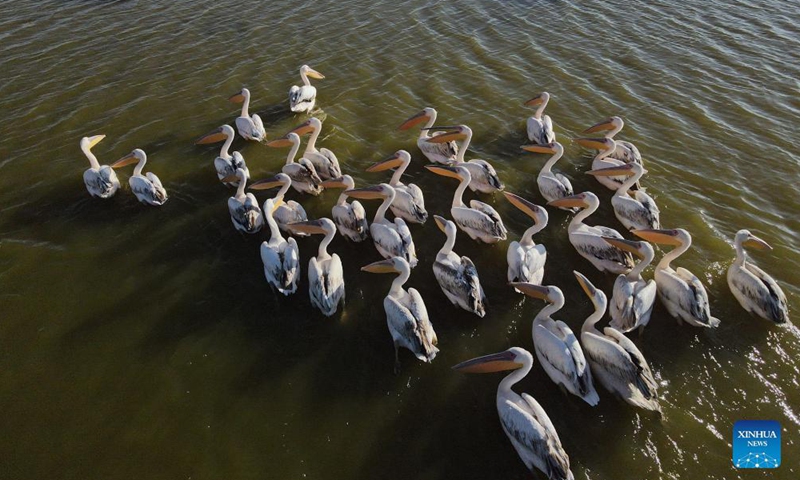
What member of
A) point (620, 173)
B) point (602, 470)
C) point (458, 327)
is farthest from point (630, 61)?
point (602, 470)

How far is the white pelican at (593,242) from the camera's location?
24.8 ft

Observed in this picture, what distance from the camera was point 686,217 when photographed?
8.76 meters

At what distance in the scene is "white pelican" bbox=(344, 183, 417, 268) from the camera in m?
7.67

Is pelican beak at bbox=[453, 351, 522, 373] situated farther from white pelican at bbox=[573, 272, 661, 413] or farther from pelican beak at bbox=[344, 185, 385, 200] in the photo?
pelican beak at bbox=[344, 185, 385, 200]

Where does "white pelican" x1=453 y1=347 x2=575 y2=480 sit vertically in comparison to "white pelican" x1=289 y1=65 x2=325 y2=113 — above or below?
below

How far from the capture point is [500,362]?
18.9ft

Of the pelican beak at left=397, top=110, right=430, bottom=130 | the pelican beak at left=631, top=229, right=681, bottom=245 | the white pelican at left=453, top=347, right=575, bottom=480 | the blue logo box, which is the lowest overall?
the blue logo box

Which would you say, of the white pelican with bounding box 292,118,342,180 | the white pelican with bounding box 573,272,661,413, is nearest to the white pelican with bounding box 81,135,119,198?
the white pelican with bounding box 292,118,342,180

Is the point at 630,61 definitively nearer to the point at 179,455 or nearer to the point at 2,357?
the point at 179,455

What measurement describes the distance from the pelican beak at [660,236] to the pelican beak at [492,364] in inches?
137

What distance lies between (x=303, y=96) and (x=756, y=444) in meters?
10.3

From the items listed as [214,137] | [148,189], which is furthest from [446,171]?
[148,189]

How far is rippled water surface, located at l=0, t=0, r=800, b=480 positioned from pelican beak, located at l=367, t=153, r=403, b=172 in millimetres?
451

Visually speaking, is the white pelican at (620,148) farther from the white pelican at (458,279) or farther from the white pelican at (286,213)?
the white pelican at (286,213)
